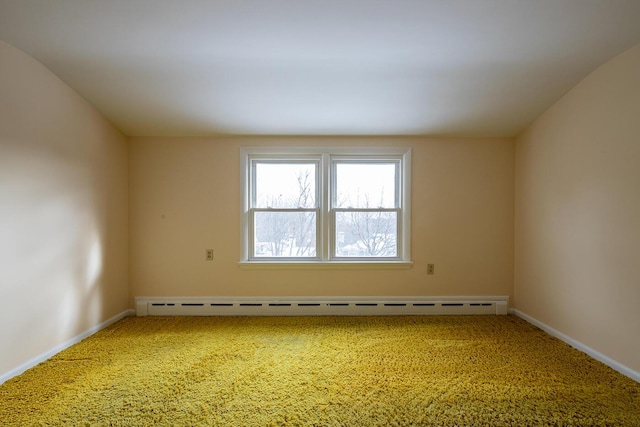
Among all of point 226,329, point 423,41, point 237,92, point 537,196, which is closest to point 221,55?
point 237,92

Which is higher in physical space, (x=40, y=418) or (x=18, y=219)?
(x=18, y=219)

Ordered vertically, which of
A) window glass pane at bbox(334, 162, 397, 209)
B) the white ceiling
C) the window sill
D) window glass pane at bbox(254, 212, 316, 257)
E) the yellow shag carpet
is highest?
the white ceiling

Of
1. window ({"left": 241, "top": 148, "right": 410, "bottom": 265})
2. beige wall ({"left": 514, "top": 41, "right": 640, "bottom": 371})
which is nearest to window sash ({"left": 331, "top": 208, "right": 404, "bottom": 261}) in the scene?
window ({"left": 241, "top": 148, "right": 410, "bottom": 265})

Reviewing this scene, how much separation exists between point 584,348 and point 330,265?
2.29m

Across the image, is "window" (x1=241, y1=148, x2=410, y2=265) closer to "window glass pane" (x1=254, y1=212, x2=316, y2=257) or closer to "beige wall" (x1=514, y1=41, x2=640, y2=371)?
"window glass pane" (x1=254, y1=212, x2=316, y2=257)

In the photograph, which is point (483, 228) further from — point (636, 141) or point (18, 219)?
point (18, 219)

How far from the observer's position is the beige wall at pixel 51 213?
7.30ft

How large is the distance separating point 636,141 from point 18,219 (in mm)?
4284

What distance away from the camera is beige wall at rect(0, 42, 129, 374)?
222cm

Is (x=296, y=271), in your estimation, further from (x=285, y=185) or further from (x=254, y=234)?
(x=285, y=185)

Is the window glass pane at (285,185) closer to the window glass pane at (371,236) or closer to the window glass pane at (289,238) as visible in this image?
the window glass pane at (289,238)

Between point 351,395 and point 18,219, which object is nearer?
point 351,395

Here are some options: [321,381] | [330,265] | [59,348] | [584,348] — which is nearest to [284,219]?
[330,265]

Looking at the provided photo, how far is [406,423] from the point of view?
171cm
